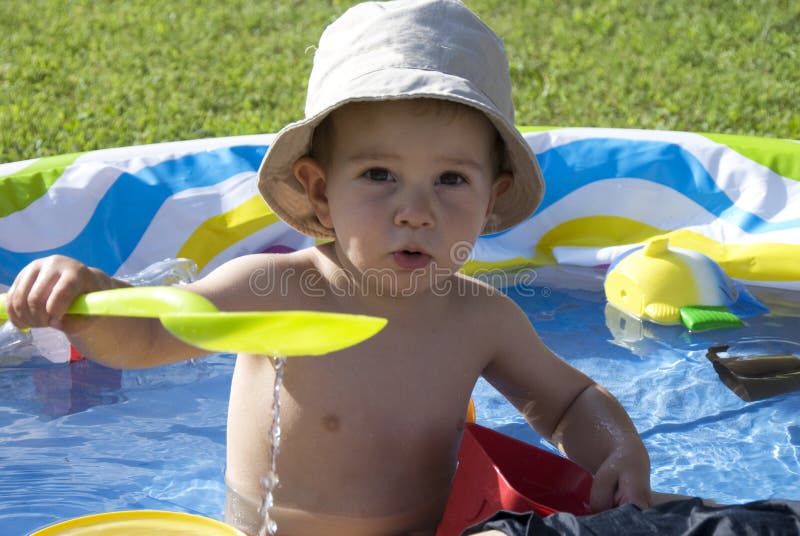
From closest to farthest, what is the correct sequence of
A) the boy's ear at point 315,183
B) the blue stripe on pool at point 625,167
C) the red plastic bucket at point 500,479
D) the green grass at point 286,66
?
1. the red plastic bucket at point 500,479
2. the boy's ear at point 315,183
3. the blue stripe on pool at point 625,167
4. the green grass at point 286,66

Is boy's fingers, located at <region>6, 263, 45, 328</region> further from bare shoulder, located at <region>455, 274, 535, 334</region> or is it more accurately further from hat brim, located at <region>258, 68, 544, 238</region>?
bare shoulder, located at <region>455, 274, 535, 334</region>

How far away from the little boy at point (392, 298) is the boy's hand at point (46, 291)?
139mm

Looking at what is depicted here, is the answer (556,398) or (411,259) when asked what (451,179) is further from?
(556,398)

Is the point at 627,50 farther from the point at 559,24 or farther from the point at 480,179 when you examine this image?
the point at 480,179

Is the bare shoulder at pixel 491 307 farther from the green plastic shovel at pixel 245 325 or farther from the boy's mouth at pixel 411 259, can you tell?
the green plastic shovel at pixel 245 325

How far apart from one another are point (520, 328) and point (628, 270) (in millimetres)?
1142

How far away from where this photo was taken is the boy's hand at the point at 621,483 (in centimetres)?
178

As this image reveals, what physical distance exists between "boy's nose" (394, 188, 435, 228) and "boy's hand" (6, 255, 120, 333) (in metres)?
0.48

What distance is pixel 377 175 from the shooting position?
1.74 meters

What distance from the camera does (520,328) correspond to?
6.61 ft

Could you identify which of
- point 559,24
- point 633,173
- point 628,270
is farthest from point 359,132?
point 559,24

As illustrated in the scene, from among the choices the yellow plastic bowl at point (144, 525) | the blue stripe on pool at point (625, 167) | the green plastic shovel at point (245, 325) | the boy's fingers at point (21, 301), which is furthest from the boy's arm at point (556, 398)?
the blue stripe on pool at point (625, 167)

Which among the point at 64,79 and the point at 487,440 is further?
the point at 64,79

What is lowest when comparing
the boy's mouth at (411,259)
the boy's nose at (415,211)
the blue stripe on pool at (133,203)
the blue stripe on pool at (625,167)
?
the blue stripe on pool at (133,203)
